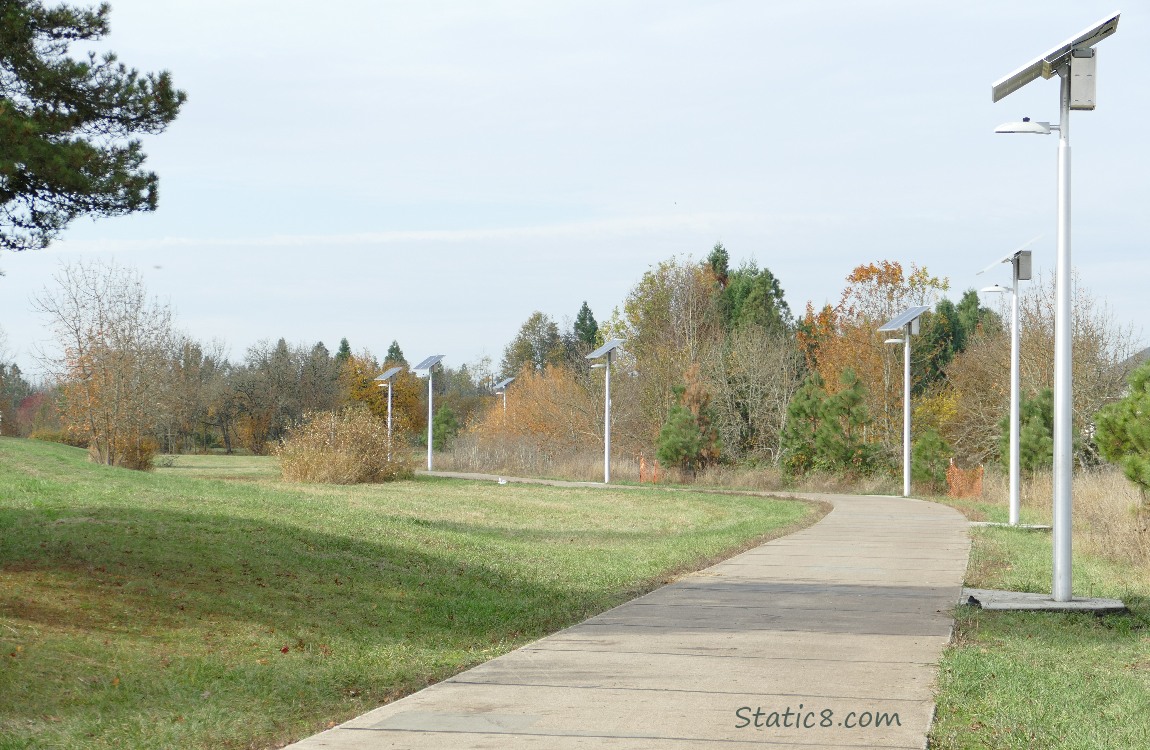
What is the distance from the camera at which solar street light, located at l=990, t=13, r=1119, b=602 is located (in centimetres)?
950

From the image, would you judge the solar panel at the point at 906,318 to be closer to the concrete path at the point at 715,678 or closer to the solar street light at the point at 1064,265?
the concrete path at the point at 715,678

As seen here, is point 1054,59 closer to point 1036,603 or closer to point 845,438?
point 1036,603

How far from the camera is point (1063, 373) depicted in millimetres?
9555

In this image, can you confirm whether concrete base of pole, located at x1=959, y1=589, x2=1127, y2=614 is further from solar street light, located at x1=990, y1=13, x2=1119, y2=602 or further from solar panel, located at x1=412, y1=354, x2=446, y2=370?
solar panel, located at x1=412, y1=354, x2=446, y2=370

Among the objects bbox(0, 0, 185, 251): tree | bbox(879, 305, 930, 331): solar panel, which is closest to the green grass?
bbox(0, 0, 185, 251): tree

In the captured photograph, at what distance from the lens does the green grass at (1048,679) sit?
567cm

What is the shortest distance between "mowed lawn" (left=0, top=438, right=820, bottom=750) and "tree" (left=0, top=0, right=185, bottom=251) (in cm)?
280

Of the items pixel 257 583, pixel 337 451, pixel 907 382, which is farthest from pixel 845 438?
pixel 257 583

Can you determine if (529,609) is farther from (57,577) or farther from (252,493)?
(252,493)

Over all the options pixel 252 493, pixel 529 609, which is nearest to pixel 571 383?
pixel 252 493

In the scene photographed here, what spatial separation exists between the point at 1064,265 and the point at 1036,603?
9.31 ft

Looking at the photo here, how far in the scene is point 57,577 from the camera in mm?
8617

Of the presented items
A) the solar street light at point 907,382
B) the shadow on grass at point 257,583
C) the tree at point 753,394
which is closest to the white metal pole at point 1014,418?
the solar street light at point 907,382

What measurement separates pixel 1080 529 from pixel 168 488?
42.1 ft
